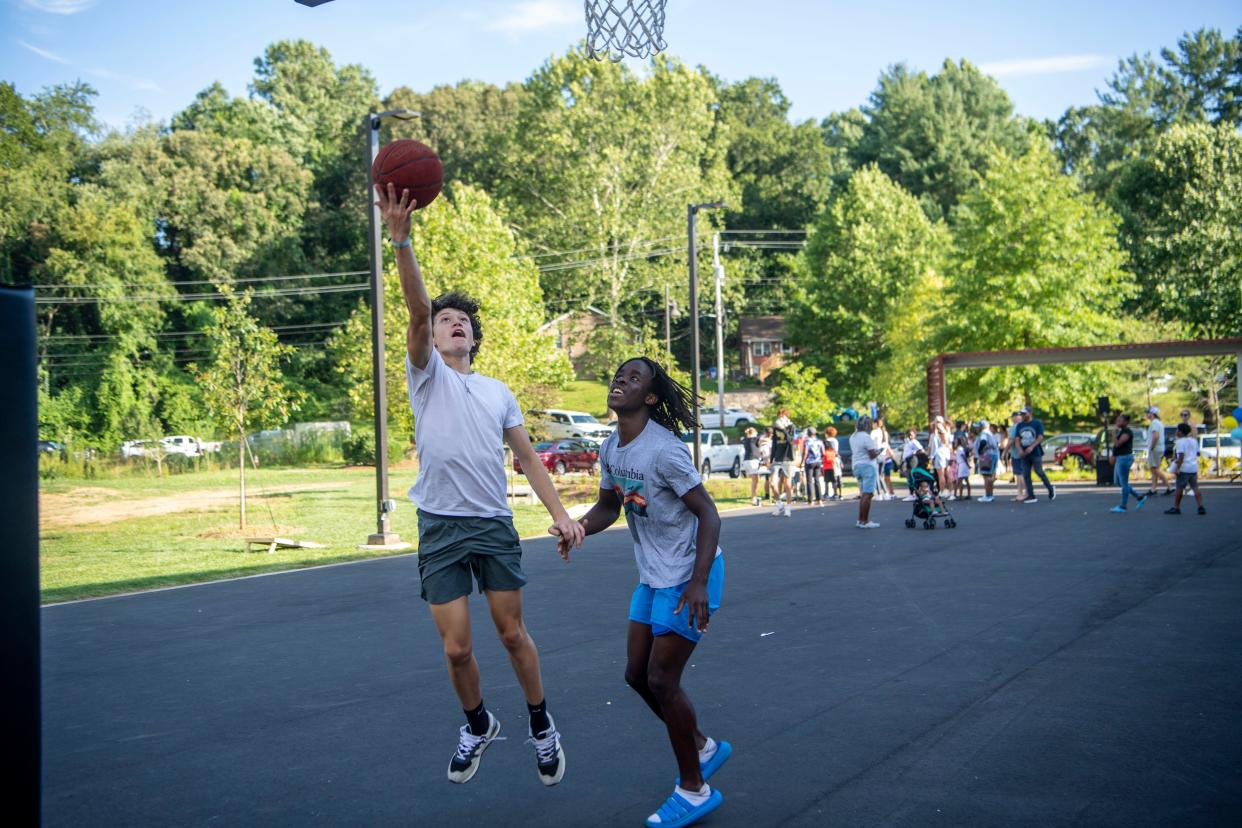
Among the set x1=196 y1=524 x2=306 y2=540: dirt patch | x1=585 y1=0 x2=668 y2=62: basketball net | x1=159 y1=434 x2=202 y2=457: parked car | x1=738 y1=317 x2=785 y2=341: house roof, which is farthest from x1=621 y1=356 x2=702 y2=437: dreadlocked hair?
x1=738 y1=317 x2=785 y2=341: house roof

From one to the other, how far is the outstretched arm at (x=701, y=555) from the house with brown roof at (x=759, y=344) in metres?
73.4

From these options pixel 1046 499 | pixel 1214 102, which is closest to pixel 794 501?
pixel 1046 499

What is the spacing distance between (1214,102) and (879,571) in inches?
2470

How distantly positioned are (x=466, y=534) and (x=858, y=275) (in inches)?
2050

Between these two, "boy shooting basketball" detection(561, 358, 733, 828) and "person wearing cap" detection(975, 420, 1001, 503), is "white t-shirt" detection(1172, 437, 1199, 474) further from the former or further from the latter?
"boy shooting basketball" detection(561, 358, 733, 828)

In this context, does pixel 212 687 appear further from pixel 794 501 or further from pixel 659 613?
pixel 794 501

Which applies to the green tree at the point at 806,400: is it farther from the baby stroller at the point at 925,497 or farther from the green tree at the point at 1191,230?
the green tree at the point at 1191,230

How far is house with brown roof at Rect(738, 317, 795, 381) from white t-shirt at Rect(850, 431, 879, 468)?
192ft

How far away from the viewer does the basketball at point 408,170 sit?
4.95 meters

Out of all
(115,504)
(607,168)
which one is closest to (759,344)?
(607,168)

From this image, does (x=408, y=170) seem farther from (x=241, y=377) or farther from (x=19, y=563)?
(x=241, y=377)

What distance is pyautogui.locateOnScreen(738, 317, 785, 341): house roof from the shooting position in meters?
78.7

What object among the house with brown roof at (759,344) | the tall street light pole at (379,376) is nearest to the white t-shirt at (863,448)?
the tall street light pole at (379,376)

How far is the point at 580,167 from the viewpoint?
51781 millimetres
